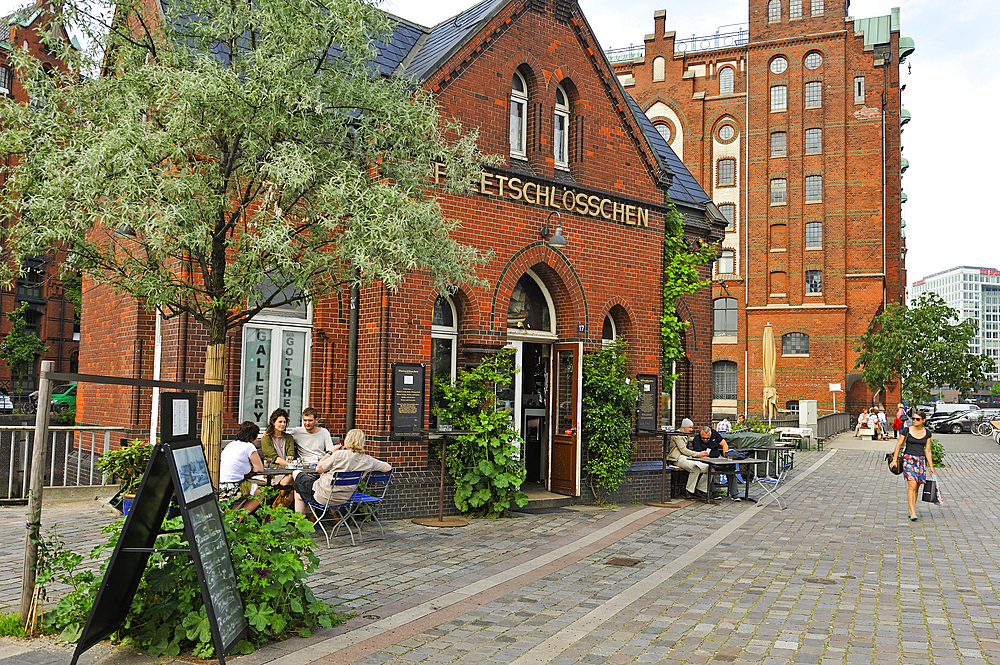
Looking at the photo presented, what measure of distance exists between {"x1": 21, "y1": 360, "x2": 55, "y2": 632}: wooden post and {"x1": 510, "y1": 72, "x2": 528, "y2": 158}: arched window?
28.3ft

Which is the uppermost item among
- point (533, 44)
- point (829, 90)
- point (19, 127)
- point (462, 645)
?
point (829, 90)

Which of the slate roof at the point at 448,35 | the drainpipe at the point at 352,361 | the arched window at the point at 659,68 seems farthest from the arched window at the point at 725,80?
the drainpipe at the point at 352,361

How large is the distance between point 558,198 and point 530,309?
182 centimetres

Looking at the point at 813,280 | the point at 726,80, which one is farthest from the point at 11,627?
the point at 726,80

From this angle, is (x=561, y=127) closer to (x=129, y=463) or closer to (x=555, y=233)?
(x=555, y=233)

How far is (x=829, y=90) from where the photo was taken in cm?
4431

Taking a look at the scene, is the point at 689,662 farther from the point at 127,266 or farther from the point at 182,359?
the point at 182,359

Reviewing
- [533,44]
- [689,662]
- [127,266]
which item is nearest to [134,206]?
[127,266]

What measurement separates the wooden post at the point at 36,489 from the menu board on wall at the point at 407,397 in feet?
18.3

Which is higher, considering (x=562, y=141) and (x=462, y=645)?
(x=562, y=141)

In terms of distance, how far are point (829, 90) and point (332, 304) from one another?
40.9m

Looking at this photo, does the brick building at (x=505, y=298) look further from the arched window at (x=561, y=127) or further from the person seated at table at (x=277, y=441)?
the person seated at table at (x=277, y=441)

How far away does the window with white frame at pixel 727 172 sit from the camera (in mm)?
46156

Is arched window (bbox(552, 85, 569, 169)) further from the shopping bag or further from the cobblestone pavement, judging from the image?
the shopping bag
